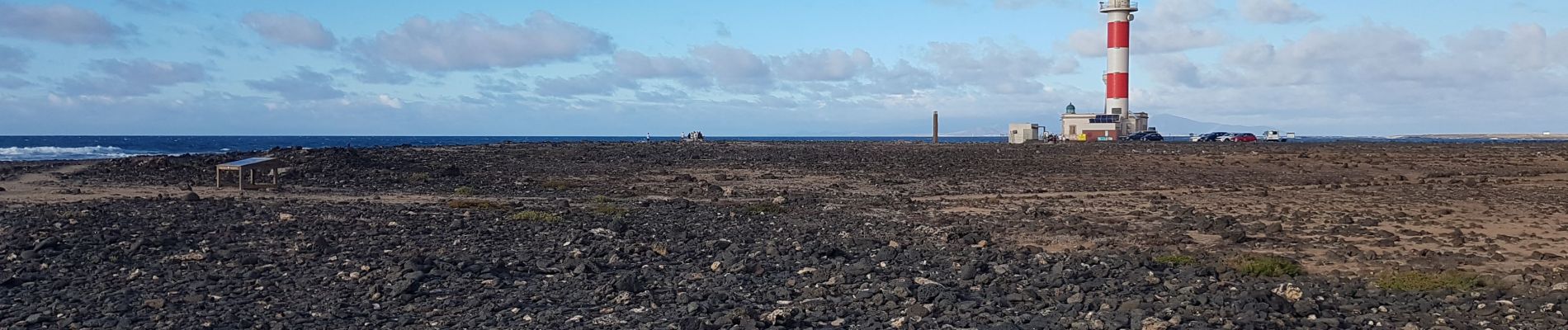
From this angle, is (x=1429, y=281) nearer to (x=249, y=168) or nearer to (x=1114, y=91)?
(x=249, y=168)

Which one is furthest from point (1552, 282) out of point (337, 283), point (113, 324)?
point (113, 324)

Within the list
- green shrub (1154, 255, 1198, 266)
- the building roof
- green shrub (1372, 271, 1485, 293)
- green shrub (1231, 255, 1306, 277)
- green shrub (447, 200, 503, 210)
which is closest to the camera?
green shrub (1372, 271, 1485, 293)

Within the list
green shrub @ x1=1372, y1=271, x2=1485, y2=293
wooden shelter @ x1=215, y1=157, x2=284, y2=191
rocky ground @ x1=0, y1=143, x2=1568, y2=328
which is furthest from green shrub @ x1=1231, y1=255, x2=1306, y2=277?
wooden shelter @ x1=215, y1=157, x2=284, y2=191

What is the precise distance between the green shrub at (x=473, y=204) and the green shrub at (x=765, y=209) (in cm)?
384

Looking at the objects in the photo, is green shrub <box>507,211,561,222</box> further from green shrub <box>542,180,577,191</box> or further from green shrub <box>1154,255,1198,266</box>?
green shrub <box>542,180,577,191</box>

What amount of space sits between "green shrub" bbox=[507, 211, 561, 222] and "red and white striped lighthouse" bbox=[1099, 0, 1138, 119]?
56.8 metres

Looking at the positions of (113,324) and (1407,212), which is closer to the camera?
(113,324)

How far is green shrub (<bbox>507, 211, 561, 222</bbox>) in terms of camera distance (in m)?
16.6

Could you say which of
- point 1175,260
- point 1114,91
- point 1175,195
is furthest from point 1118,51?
point 1175,260

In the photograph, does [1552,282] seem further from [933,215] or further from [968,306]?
[933,215]

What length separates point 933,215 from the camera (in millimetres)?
18547

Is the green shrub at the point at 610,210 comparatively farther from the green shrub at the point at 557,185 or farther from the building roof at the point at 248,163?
the building roof at the point at 248,163

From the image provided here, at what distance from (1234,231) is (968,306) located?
6.81 meters

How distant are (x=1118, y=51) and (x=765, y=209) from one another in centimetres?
5420
